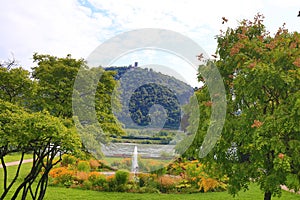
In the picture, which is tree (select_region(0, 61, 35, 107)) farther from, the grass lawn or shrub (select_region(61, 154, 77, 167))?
shrub (select_region(61, 154, 77, 167))

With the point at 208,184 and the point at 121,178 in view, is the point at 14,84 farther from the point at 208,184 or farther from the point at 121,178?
the point at 208,184

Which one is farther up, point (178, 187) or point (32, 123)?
point (32, 123)

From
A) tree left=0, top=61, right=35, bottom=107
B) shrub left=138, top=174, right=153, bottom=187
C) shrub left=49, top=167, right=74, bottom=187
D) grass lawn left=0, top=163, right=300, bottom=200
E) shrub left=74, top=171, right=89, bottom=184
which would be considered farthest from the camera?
shrub left=74, top=171, right=89, bottom=184

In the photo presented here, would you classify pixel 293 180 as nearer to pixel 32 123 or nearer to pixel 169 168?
pixel 32 123

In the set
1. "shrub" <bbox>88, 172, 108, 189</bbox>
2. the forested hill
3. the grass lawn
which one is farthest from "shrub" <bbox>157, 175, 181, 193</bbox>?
the forested hill

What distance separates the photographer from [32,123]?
455 centimetres

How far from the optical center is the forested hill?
7.11 meters

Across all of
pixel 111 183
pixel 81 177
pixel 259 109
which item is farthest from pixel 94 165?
pixel 259 109

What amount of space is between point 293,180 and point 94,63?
3941 mm

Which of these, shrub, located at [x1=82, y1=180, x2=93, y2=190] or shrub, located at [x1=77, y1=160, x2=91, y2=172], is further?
shrub, located at [x1=77, y1=160, x2=91, y2=172]

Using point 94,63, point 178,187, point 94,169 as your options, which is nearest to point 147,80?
point 94,63

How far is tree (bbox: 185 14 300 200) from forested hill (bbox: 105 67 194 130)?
3.91 ft

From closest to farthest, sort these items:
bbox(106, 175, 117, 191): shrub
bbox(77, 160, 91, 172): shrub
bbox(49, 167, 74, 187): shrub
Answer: bbox(106, 175, 117, 191): shrub
bbox(49, 167, 74, 187): shrub
bbox(77, 160, 91, 172): shrub

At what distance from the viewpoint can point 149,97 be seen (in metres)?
8.16
